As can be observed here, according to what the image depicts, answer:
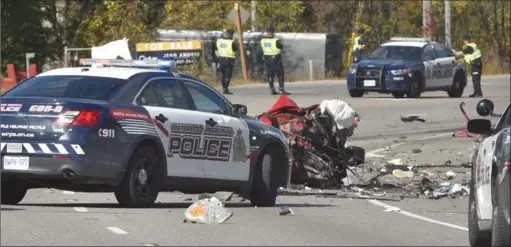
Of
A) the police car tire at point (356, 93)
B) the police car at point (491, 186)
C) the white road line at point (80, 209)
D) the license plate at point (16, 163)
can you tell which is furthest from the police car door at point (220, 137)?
the police car tire at point (356, 93)

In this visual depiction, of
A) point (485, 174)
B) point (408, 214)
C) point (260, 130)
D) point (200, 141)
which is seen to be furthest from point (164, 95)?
point (485, 174)

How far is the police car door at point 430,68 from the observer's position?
3562 cm

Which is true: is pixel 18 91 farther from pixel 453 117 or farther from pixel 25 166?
pixel 453 117

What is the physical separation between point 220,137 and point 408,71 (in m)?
20.4

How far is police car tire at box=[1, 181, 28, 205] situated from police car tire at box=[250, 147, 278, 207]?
2.60m

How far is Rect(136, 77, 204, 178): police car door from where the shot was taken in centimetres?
1392

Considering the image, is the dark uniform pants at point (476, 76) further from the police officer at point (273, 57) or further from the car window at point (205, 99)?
the car window at point (205, 99)

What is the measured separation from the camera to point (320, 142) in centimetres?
1780

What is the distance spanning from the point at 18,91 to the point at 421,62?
73.9 ft

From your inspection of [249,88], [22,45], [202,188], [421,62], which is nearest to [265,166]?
[202,188]

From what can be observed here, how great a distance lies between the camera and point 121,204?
13734mm

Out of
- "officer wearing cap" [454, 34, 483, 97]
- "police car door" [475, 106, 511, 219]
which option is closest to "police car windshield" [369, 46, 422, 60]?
"officer wearing cap" [454, 34, 483, 97]

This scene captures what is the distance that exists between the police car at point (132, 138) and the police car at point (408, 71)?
19283 mm

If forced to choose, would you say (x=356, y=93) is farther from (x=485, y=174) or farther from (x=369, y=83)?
(x=485, y=174)
